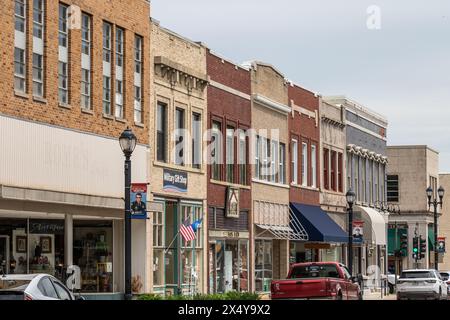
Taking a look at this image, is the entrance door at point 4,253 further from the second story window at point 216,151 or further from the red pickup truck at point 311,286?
the second story window at point 216,151

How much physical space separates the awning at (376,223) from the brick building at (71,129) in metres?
30.4

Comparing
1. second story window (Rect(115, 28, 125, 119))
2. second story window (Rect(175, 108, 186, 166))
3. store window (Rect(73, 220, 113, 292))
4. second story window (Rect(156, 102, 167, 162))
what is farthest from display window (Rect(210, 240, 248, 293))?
second story window (Rect(115, 28, 125, 119))

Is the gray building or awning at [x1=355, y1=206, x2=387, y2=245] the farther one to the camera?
awning at [x1=355, y1=206, x2=387, y2=245]

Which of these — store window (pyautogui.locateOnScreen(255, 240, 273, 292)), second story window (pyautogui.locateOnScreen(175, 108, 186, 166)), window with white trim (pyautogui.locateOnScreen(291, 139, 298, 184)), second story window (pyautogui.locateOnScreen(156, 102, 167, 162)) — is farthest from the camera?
window with white trim (pyautogui.locateOnScreen(291, 139, 298, 184))

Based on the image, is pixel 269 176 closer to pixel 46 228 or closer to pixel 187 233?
pixel 187 233

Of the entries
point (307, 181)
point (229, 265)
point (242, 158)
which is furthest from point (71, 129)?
point (307, 181)

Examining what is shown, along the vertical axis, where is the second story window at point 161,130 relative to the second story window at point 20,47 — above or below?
below

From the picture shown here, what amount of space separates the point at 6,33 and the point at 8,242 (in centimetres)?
629

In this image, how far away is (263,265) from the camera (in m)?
52.6

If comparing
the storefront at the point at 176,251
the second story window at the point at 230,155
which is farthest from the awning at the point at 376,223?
the storefront at the point at 176,251

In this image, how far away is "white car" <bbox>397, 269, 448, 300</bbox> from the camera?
4928cm

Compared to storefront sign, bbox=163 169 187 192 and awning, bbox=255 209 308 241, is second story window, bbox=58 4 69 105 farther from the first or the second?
awning, bbox=255 209 308 241

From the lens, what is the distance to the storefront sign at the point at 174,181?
41.2 meters
